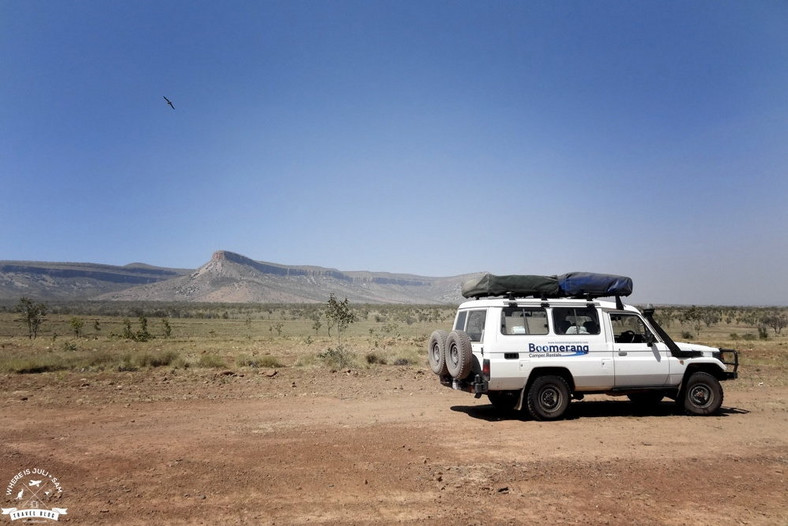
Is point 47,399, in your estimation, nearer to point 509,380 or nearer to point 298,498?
point 298,498

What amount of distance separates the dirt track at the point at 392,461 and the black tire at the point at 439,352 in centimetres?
94

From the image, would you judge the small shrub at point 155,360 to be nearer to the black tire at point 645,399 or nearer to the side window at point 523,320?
the side window at point 523,320

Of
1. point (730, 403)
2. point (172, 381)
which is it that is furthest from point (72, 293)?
point (730, 403)

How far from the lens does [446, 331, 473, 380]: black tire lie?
32.0ft

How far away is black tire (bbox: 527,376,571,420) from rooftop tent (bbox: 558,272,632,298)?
1.76m

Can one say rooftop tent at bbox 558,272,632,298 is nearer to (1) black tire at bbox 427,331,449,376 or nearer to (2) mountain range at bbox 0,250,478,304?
(1) black tire at bbox 427,331,449,376

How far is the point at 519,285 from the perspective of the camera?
10.4m

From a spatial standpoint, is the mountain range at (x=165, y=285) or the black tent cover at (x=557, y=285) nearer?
the black tent cover at (x=557, y=285)

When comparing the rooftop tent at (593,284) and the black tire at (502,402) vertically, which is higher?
the rooftop tent at (593,284)

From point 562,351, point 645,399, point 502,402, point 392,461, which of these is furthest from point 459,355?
point 645,399

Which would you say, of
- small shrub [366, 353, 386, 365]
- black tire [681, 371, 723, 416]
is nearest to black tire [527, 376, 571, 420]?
black tire [681, 371, 723, 416]

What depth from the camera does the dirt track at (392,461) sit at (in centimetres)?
569

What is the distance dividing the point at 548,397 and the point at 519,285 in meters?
2.18

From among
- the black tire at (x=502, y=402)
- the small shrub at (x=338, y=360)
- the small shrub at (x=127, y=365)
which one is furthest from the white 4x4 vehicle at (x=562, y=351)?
the small shrub at (x=127, y=365)
